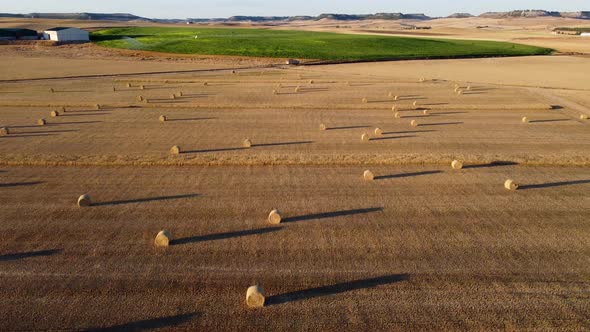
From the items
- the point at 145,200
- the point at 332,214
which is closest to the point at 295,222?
the point at 332,214

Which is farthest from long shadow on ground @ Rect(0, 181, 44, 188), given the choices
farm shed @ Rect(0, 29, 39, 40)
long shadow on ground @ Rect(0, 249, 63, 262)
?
farm shed @ Rect(0, 29, 39, 40)

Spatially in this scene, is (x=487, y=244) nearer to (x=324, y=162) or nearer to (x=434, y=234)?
(x=434, y=234)

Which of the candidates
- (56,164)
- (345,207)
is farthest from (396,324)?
(56,164)

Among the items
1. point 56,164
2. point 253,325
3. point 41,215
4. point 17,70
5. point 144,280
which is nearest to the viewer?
point 253,325

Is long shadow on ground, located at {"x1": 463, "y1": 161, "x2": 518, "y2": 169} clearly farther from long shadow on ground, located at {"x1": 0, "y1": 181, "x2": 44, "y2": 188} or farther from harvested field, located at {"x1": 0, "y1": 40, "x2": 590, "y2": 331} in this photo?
long shadow on ground, located at {"x1": 0, "y1": 181, "x2": 44, "y2": 188}

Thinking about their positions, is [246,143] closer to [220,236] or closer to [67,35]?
[220,236]
